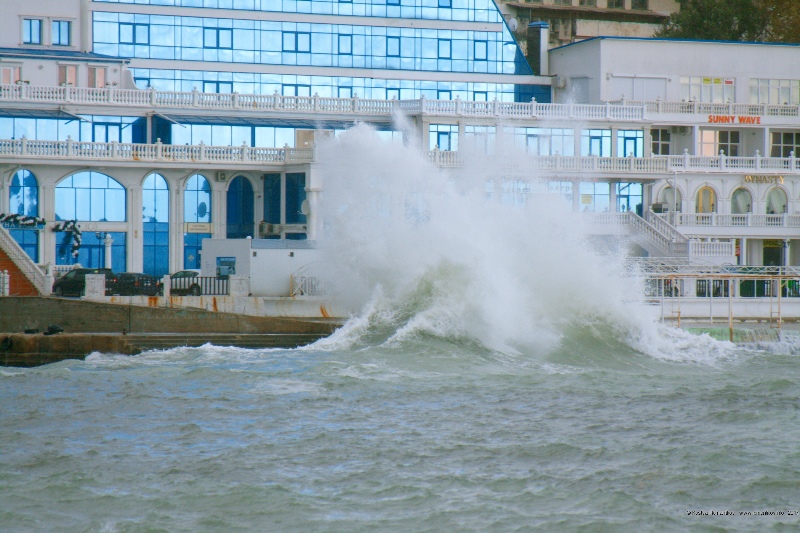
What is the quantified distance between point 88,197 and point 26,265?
10956 mm

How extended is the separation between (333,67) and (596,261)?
29.7 metres

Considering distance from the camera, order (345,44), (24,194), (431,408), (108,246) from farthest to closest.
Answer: (345,44), (108,246), (24,194), (431,408)

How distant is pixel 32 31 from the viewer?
56.7 m

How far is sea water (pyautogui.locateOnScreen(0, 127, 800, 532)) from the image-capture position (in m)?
14.9

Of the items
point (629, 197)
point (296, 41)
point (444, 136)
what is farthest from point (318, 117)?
point (629, 197)

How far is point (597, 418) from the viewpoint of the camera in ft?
66.8

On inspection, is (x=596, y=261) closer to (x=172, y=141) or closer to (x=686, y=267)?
(x=686, y=267)

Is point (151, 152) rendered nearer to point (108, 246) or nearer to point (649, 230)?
point (108, 246)

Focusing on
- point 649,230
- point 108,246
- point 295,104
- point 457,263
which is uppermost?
point 295,104

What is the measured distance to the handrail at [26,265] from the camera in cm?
3781

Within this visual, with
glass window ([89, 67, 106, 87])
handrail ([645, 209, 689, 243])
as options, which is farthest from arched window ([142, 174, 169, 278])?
handrail ([645, 209, 689, 243])

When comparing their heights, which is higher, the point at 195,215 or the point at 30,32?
the point at 30,32

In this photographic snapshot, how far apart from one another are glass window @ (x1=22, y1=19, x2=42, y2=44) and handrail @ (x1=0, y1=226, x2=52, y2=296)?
19.9 m

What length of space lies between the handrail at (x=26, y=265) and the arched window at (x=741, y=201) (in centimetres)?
3394
